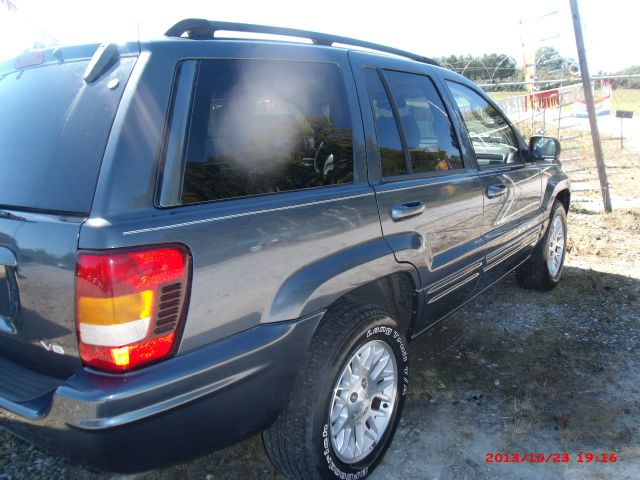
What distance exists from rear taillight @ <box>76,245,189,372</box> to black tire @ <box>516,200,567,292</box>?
3645mm

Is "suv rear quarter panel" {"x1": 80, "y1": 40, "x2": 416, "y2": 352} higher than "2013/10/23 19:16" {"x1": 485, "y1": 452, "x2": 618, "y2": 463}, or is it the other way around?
"suv rear quarter panel" {"x1": 80, "y1": 40, "x2": 416, "y2": 352}

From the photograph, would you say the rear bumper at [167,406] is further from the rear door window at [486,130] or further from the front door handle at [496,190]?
the rear door window at [486,130]

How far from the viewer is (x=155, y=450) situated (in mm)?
1645

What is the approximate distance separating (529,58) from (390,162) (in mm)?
8884

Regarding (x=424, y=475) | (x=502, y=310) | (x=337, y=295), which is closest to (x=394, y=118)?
(x=337, y=295)

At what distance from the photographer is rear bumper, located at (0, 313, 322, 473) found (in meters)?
1.53

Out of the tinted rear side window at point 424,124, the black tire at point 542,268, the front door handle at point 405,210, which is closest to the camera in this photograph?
the front door handle at point 405,210

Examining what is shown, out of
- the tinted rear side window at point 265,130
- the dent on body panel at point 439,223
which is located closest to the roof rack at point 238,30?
the tinted rear side window at point 265,130

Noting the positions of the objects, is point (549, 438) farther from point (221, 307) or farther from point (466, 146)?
point (221, 307)

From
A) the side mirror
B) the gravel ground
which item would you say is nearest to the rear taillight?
the gravel ground

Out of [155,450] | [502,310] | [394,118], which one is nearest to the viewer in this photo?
[155,450]

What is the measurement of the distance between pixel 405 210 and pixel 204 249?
1.15 m

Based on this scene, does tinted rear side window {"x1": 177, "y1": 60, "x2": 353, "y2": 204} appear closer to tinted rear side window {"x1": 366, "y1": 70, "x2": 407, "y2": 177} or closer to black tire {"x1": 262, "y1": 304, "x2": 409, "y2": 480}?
tinted rear side window {"x1": 366, "y1": 70, "x2": 407, "y2": 177}

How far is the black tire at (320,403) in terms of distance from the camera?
6.63 ft
